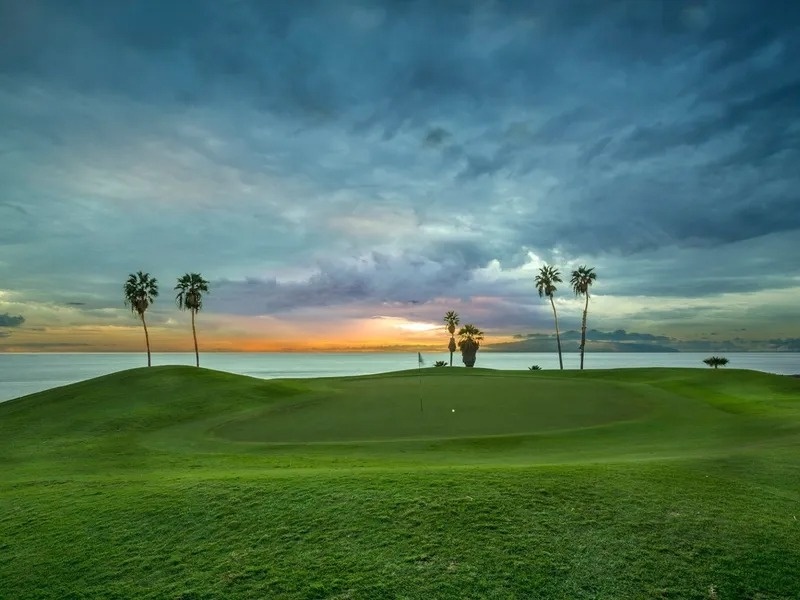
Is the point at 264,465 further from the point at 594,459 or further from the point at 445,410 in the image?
the point at 445,410

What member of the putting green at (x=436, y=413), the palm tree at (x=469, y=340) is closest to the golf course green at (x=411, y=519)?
the putting green at (x=436, y=413)

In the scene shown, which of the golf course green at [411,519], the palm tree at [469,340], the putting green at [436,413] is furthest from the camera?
the palm tree at [469,340]

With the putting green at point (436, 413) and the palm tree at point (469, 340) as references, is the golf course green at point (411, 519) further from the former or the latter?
the palm tree at point (469, 340)

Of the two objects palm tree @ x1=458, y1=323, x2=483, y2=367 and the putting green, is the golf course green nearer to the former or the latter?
the putting green

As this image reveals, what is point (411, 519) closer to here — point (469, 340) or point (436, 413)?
point (436, 413)

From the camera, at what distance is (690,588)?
825 centimetres

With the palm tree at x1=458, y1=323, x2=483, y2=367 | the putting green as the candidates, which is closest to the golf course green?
the putting green

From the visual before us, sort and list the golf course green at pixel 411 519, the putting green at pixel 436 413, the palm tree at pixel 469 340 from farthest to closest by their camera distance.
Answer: the palm tree at pixel 469 340, the putting green at pixel 436 413, the golf course green at pixel 411 519

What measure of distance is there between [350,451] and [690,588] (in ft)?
46.5

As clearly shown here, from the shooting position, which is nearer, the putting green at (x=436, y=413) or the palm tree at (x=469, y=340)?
the putting green at (x=436, y=413)

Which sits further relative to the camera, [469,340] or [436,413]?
[469,340]

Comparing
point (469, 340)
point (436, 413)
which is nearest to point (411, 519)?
point (436, 413)

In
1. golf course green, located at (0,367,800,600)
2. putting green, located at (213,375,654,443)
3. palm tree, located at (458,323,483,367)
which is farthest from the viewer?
palm tree, located at (458,323,483,367)

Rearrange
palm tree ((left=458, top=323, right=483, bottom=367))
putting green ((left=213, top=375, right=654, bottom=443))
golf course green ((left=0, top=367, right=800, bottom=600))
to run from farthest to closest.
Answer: palm tree ((left=458, top=323, right=483, bottom=367)), putting green ((left=213, top=375, right=654, bottom=443)), golf course green ((left=0, top=367, right=800, bottom=600))
